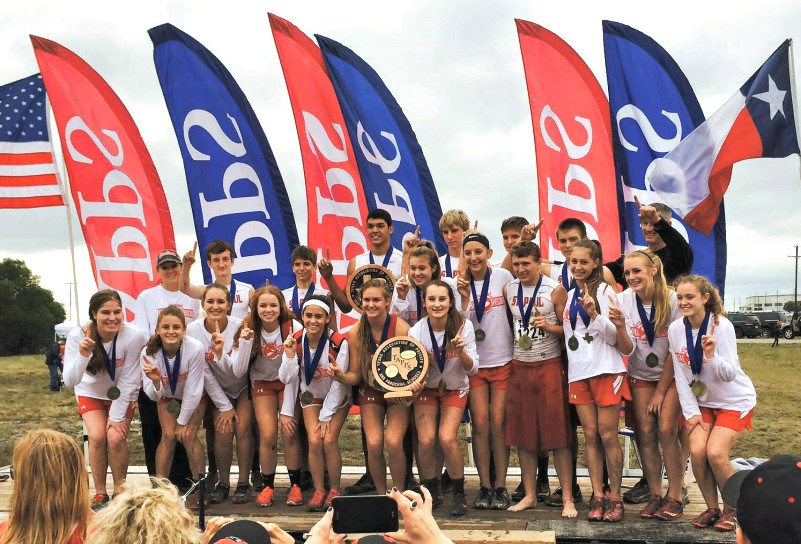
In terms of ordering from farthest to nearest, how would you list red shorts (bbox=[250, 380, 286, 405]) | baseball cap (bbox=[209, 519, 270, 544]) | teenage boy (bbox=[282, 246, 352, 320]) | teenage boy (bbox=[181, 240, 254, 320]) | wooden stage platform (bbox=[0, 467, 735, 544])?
teenage boy (bbox=[181, 240, 254, 320]) → teenage boy (bbox=[282, 246, 352, 320]) → red shorts (bbox=[250, 380, 286, 405]) → wooden stage platform (bbox=[0, 467, 735, 544]) → baseball cap (bbox=[209, 519, 270, 544])

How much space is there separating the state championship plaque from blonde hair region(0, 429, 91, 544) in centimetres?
314

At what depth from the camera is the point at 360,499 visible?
2.58 m

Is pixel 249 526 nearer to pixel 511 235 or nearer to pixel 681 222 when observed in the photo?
pixel 511 235

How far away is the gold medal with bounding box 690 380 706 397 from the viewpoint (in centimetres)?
541

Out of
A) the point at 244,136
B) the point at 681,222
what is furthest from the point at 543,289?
the point at 244,136

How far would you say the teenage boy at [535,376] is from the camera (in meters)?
5.97

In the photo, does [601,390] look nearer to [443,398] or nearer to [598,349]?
[598,349]

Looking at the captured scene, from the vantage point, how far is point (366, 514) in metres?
2.54

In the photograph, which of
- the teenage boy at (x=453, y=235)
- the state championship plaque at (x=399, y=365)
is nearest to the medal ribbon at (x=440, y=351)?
the state championship plaque at (x=399, y=365)

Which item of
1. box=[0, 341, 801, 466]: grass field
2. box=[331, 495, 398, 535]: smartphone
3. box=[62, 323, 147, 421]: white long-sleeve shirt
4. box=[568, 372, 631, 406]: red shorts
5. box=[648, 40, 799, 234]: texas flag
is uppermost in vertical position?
box=[648, 40, 799, 234]: texas flag

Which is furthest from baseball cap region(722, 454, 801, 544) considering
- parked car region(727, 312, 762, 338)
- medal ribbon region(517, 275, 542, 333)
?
parked car region(727, 312, 762, 338)

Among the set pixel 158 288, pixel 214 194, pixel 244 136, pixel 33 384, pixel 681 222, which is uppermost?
pixel 244 136

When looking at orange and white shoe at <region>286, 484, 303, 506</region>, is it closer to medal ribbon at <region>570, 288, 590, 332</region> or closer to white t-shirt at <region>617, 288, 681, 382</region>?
medal ribbon at <region>570, 288, 590, 332</region>

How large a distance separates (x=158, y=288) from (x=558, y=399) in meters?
3.71
